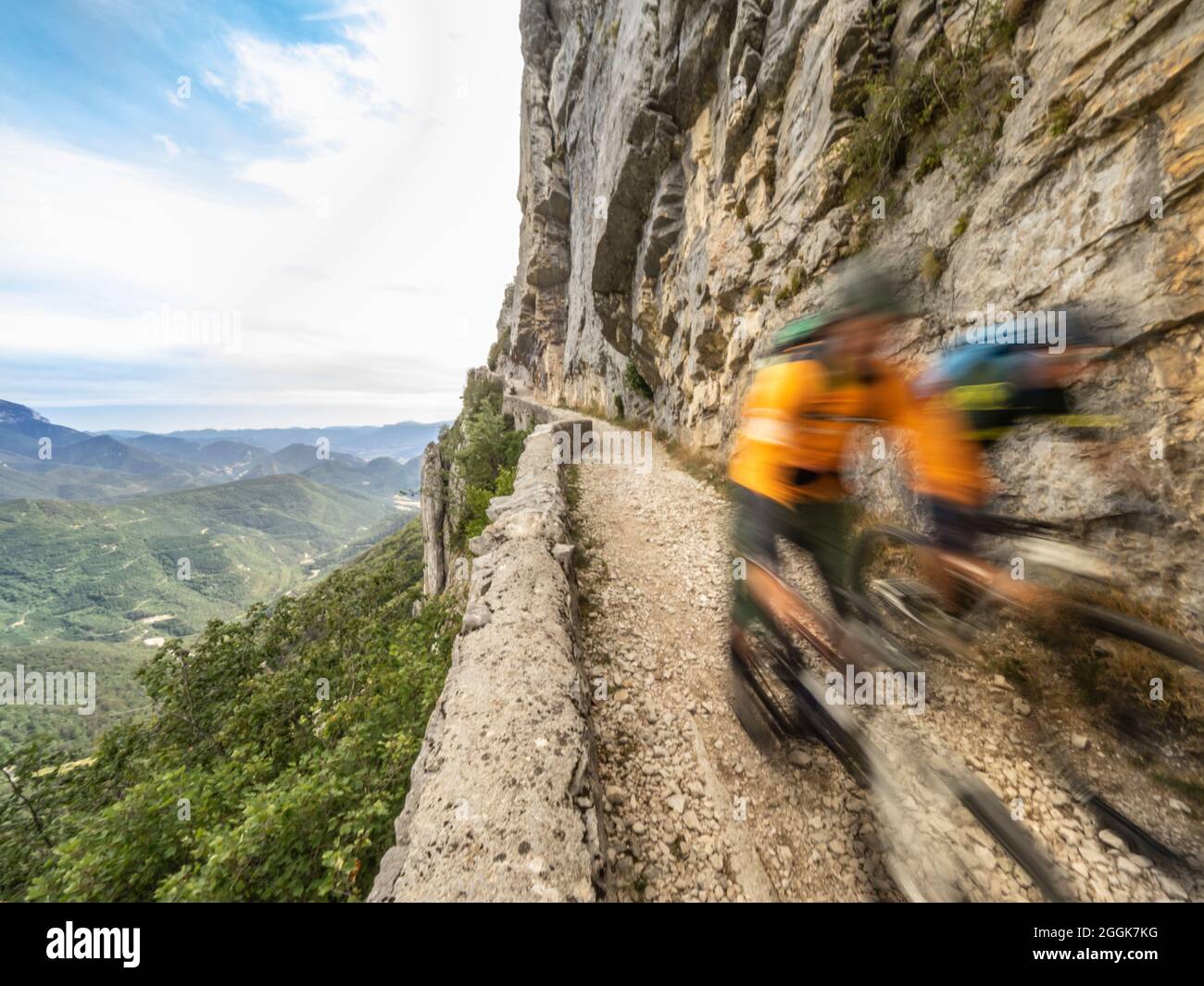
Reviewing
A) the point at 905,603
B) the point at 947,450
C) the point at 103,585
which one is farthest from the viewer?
the point at 103,585

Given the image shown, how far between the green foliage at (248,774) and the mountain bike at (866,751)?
3117 mm

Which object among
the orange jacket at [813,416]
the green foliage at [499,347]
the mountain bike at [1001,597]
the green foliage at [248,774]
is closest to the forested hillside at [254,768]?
the green foliage at [248,774]

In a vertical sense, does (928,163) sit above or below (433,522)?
above

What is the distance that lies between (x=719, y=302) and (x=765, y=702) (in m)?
9.43

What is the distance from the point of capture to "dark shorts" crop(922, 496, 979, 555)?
113 inches

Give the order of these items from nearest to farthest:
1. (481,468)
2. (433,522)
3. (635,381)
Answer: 1. (481,468)
2. (635,381)
3. (433,522)

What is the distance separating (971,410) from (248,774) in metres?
7.74

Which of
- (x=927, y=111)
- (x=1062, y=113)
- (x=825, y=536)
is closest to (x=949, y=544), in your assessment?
(x=825, y=536)

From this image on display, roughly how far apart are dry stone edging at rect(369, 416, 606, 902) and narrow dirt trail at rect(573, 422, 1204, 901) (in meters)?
0.47

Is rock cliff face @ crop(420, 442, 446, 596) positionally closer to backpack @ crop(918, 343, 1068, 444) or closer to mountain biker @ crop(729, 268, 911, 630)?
mountain biker @ crop(729, 268, 911, 630)

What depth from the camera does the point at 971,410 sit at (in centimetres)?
274

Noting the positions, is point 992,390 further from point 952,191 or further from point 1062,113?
point 952,191
